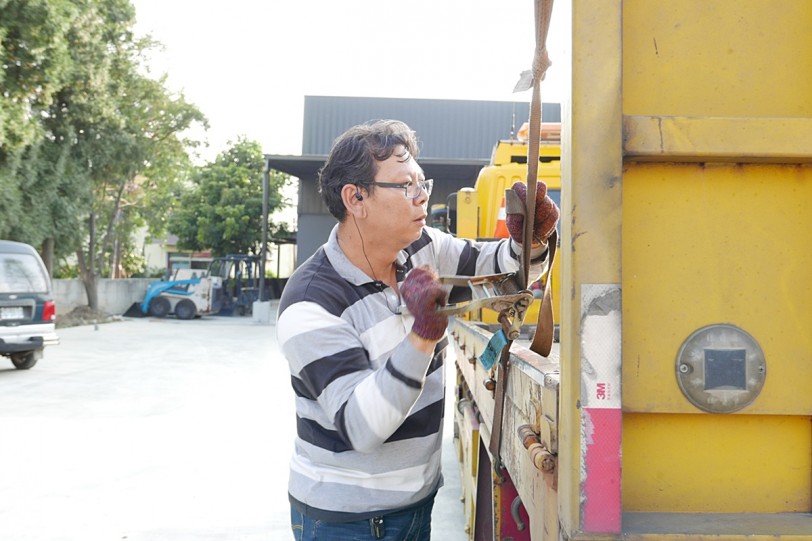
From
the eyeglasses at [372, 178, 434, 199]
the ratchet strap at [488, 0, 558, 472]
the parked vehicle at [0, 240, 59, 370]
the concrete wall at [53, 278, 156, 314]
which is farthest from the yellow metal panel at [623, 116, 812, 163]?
the concrete wall at [53, 278, 156, 314]

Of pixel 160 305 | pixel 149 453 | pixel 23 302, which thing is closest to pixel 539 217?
pixel 149 453

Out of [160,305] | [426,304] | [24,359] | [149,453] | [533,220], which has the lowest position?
[149,453]

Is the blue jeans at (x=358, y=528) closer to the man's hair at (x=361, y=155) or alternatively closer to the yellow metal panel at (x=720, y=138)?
the man's hair at (x=361, y=155)

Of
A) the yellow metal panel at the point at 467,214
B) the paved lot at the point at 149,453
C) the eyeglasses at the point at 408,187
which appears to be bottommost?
the paved lot at the point at 149,453

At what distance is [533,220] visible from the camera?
6.03 feet

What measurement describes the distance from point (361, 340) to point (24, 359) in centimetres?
1109

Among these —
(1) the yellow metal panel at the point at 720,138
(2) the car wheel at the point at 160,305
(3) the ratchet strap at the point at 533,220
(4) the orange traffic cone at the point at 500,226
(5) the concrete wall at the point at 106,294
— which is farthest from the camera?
(2) the car wheel at the point at 160,305

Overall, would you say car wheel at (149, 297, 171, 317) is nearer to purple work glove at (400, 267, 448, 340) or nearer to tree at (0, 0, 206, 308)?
tree at (0, 0, 206, 308)

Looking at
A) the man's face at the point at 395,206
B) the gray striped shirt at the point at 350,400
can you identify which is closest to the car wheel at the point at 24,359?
the gray striped shirt at the point at 350,400

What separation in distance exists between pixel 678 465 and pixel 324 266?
111cm

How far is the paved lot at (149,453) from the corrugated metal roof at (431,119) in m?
14.3

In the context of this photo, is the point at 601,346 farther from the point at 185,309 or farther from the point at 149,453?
the point at 185,309

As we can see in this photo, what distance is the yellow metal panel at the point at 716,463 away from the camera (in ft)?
4.27

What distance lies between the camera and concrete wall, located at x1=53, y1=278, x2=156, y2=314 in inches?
860
